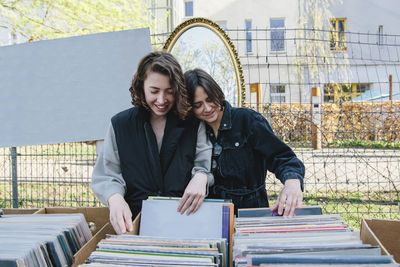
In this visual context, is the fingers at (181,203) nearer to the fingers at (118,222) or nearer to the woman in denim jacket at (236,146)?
the fingers at (118,222)

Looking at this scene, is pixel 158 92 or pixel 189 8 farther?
pixel 189 8

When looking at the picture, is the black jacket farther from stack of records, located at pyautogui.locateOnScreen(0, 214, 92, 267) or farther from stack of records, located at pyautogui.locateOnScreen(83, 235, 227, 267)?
stack of records, located at pyautogui.locateOnScreen(83, 235, 227, 267)

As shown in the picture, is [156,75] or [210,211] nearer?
[210,211]

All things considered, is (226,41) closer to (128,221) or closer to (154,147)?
(154,147)

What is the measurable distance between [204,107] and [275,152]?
16.0 inches

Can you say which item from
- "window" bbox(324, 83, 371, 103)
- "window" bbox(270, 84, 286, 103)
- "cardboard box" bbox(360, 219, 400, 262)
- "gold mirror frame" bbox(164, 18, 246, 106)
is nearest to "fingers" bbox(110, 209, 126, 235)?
"cardboard box" bbox(360, 219, 400, 262)

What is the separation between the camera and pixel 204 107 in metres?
1.71

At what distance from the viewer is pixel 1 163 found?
4.55 meters

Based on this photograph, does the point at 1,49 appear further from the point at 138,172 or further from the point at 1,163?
the point at 1,163

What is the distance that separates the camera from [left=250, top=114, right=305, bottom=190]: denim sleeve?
1.56 metres

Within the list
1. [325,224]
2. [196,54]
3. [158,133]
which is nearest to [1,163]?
[196,54]

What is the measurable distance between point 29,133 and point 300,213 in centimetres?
227

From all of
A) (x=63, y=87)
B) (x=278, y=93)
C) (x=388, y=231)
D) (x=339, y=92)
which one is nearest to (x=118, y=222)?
(x=388, y=231)

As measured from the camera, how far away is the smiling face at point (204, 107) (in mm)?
1691
